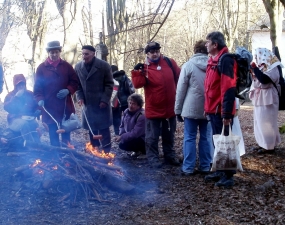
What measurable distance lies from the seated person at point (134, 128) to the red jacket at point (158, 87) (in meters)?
0.83

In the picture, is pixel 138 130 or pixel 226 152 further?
pixel 138 130

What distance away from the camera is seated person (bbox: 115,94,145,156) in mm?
7137

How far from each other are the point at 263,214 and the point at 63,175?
8.16 feet

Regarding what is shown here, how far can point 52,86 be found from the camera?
246 inches

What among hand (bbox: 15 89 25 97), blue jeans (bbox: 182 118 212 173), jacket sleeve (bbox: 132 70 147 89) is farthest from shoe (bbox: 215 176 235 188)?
hand (bbox: 15 89 25 97)

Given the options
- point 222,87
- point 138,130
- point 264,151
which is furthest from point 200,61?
point 264,151

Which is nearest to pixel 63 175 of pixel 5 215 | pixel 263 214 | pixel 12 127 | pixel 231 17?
pixel 5 215

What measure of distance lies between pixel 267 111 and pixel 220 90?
7.55 feet

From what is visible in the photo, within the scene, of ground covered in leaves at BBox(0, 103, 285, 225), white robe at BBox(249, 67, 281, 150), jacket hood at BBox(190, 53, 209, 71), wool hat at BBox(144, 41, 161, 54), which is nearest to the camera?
ground covered in leaves at BBox(0, 103, 285, 225)

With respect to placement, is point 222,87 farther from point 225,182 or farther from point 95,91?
point 95,91

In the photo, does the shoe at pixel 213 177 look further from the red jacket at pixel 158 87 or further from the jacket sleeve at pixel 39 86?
the jacket sleeve at pixel 39 86

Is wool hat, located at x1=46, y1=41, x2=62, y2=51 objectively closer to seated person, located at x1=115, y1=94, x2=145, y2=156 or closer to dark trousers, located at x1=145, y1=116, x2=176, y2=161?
seated person, located at x1=115, y1=94, x2=145, y2=156

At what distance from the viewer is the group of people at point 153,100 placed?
5910 mm

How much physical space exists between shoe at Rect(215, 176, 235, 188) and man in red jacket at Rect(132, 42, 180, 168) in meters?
1.31
